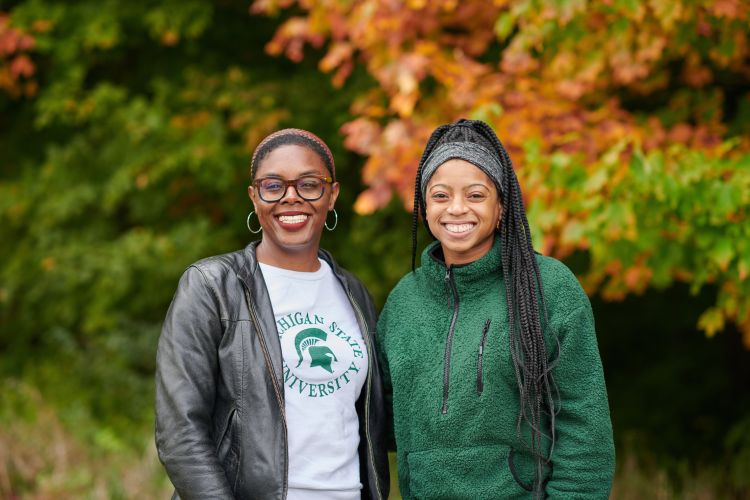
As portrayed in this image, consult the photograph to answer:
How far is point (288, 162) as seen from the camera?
2.69 metres

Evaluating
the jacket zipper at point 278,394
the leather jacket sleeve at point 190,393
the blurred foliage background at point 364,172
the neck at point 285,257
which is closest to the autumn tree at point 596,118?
the blurred foliage background at point 364,172

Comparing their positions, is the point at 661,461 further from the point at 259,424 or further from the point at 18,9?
the point at 18,9

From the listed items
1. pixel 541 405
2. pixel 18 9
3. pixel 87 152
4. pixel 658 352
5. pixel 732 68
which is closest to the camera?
pixel 541 405

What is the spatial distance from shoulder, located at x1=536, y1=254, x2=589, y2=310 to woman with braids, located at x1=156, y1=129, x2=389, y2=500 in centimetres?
62

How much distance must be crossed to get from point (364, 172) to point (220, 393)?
2573 mm

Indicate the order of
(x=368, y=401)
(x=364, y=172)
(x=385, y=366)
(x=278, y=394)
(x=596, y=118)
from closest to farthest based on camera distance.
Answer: (x=278, y=394)
(x=368, y=401)
(x=385, y=366)
(x=596, y=118)
(x=364, y=172)

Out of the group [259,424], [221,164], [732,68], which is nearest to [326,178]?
[259,424]

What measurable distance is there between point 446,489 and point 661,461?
4816mm

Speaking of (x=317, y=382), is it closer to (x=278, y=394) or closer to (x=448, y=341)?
(x=278, y=394)

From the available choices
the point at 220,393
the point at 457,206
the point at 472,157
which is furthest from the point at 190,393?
the point at 472,157

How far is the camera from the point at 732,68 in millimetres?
5383

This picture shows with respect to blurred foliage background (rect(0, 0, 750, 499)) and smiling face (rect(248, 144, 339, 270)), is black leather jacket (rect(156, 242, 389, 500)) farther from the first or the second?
blurred foliage background (rect(0, 0, 750, 499))

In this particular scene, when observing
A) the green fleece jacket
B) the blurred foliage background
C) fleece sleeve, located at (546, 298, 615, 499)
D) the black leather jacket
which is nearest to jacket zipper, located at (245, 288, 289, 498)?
the black leather jacket

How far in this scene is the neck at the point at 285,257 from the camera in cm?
275
